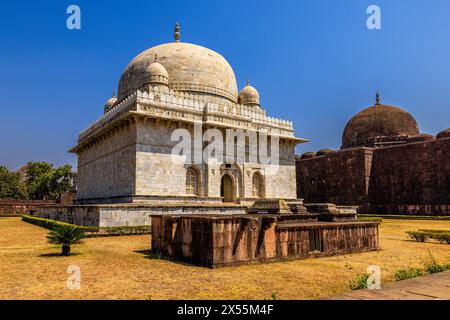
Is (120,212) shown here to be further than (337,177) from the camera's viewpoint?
No

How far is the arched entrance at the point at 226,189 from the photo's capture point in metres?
25.2

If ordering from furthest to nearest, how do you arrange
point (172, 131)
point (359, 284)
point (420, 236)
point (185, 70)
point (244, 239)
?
point (185, 70)
point (172, 131)
point (420, 236)
point (244, 239)
point (359, 284)

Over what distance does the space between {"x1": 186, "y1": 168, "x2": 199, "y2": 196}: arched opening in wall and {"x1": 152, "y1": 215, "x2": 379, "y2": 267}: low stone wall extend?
41.1 feet

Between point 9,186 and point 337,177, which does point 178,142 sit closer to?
point 337,177

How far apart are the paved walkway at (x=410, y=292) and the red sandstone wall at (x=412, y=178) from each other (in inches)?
→ 1042

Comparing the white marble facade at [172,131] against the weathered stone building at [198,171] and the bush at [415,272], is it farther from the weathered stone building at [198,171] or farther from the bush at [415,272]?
the bush at [415,272]

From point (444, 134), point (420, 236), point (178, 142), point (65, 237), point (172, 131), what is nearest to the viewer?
point (65, 237)

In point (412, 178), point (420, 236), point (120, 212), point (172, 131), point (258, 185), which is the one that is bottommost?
point (420, 236)

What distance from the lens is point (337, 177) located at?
3591cm


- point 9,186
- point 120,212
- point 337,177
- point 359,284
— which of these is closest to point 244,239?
point 359,284

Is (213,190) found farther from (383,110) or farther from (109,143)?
(383,110)

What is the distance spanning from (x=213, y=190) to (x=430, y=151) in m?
19.2

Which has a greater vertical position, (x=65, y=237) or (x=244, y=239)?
(x=244, y=239)

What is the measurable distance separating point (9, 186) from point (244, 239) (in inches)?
2066
